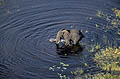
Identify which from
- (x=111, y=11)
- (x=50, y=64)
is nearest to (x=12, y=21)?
(x=50, y=64)

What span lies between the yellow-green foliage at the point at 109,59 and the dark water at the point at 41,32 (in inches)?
13.6

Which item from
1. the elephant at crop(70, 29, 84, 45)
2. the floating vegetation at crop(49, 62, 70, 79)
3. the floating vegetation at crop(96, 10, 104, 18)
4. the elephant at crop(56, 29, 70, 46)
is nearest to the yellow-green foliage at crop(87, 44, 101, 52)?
the elephant at crop(70, 29, 84, 45)

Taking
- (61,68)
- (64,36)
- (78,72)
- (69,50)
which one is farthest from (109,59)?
(64,36)

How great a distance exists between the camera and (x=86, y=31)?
14.9 metres

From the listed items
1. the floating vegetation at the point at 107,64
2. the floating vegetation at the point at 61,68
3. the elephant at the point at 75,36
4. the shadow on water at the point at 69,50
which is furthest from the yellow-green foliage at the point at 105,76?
the elephant at the point at 75,36

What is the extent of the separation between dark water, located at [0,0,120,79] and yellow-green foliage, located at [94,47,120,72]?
0.34 metres

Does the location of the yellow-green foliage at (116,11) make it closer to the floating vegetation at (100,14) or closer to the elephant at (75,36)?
the floating vegetation at (100,14)

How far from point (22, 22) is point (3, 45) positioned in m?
2.36

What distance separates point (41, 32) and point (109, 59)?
3.94m

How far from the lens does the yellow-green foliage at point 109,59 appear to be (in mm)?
12346

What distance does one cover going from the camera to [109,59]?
12.9 metres

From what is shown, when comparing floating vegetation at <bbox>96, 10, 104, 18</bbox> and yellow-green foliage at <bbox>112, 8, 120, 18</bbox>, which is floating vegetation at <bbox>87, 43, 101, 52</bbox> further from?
yellow-green foliage at <bbox>112, 8, 120, 18</bbox>

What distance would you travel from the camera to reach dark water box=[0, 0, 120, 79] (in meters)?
12.5

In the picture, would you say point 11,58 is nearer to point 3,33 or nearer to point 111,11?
point 3,33
